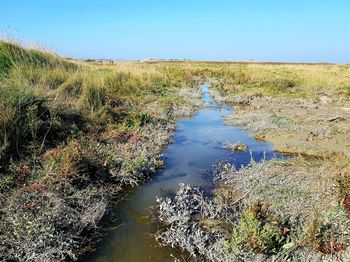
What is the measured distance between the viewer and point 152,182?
21.0 ft

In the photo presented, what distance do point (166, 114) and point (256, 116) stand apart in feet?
9.77

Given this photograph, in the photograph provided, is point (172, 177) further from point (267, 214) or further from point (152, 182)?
point (267, 214)

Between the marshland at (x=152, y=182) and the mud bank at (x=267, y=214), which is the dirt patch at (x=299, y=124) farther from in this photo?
the mud bank at (x=267, y=214)

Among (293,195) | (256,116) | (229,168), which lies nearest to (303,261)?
(293,195)

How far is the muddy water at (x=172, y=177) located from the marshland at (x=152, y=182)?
0.02 meters

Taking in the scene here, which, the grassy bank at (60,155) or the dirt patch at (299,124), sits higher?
the grassy bank at (60,155)

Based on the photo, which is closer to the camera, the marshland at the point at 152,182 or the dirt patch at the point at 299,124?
the marshland at the point at 152,182

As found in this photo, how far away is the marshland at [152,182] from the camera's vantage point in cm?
413

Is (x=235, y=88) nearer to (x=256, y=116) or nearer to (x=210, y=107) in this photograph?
(x=210, y=107)

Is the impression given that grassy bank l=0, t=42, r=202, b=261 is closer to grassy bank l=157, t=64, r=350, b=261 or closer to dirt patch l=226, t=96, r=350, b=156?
grassy bank l=157, t=64, r=350, b=261

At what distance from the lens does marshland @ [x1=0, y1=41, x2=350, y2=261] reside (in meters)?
4.13

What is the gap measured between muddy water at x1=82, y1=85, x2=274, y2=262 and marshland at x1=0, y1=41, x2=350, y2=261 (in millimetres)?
24

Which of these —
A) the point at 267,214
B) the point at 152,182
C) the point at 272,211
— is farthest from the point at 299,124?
the point at 267,214

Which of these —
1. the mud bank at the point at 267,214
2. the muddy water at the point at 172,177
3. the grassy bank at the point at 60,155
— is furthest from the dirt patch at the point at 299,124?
the grassy bank at the point at 60,155
